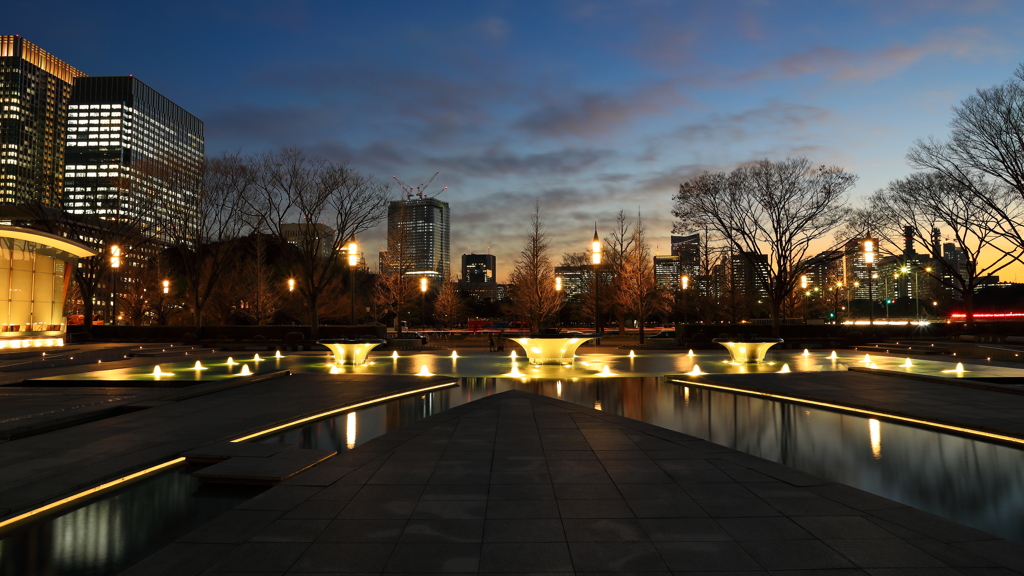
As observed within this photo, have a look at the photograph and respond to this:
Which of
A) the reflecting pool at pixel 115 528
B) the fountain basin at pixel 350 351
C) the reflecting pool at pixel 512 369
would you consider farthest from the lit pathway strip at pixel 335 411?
the fountain basin at pixel 350 351

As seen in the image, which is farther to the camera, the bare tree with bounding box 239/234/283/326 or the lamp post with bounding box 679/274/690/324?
the bare tree with bounding box 239/234/283/326

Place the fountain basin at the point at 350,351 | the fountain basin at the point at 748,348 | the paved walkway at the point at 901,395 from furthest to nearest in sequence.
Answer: the fountain basin at the point at 748,348 → the fountain basin at the point at 350,351 → the paved walkway at the point at 901,395

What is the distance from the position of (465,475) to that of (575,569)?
8.32 feet

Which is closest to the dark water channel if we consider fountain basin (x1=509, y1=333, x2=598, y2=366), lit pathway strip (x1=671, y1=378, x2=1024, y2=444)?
lit pathway strip (x1=671, y1=378, x2=1024, y2=444)

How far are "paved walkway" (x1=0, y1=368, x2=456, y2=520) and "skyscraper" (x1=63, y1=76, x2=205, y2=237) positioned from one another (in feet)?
102

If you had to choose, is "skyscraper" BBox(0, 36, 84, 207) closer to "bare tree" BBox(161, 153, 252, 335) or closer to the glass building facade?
"bare tree" BBox(161, 153, 252, 335)

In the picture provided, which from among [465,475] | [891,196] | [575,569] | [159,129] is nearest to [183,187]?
[465,475]

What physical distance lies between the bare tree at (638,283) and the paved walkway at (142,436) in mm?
29622

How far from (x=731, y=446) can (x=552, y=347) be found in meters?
13.5

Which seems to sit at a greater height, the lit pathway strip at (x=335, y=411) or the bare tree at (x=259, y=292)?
the bare tree at (x=259, y=292)

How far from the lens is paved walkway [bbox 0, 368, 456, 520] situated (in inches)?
236

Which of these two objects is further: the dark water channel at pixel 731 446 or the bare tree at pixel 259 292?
the bare tree at pixel 259 292

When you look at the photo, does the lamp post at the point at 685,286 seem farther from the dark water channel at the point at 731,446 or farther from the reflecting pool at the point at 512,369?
the dark water channel at the point at 731,446

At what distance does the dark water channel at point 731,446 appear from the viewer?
463 centimetres
